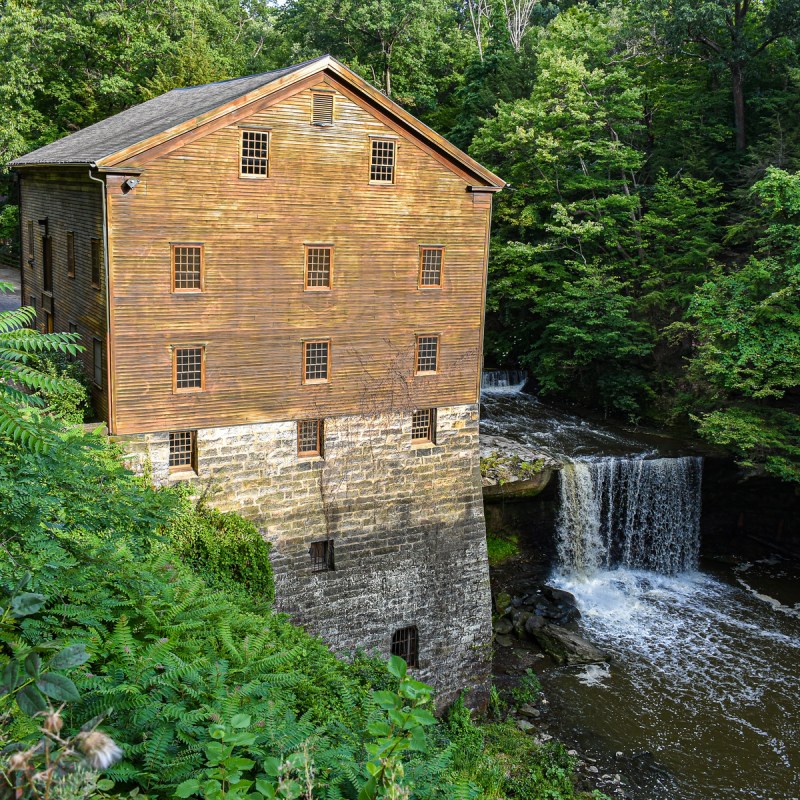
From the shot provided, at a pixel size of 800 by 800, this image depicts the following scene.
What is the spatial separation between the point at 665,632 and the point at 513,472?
286 inches

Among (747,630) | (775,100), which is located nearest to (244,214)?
(747,630)

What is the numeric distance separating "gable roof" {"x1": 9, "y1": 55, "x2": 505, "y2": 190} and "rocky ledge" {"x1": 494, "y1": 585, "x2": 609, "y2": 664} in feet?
46.3

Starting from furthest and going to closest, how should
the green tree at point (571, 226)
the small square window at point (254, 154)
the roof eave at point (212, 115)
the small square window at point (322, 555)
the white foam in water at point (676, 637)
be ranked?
the green tree at point (571, 226) → the small square window at point (322, 555) → the white foam in water at point (676, 637) → the small square window at point (254, 154) → the roof eave at point (212, 115)

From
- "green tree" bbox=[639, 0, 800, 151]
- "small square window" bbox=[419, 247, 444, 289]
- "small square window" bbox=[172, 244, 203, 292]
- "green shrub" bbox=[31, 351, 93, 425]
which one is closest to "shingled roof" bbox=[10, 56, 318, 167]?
"small square window" bbox=[172, 244, 203, 292]

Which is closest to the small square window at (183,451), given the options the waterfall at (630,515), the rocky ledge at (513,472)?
the rocky ledge at (513,472)

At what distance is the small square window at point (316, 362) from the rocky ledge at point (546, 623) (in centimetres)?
1100

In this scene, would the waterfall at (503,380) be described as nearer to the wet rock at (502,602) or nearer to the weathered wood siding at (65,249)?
the wet rock at (502,602)

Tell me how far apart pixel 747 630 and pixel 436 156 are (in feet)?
60.5

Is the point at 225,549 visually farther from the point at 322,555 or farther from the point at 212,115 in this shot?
the point at 212,115

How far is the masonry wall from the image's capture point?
21797mm

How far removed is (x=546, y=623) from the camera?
2753cm

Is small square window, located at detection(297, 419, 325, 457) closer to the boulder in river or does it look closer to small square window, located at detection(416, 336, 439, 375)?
small square window, located at detection(416, 336, 439, 375)

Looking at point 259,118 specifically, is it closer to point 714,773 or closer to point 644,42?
point 714,773

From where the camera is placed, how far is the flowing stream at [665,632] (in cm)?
2184
